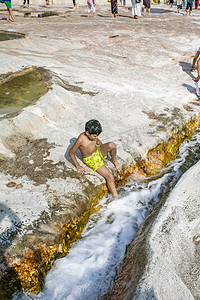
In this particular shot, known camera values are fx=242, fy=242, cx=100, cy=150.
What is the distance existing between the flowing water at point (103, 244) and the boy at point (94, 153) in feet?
1.26

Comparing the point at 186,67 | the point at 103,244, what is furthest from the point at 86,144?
the point at 186,67

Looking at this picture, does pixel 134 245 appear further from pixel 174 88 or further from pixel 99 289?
pixel 174 88

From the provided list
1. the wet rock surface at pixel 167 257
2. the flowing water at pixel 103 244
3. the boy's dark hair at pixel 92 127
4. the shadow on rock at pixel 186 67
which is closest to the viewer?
the wet rock surface at pixel 167 257

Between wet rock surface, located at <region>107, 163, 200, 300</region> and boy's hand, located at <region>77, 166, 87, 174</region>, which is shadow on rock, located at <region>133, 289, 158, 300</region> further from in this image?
boy's hand, located at <region>77, 166, 87, 174</region>

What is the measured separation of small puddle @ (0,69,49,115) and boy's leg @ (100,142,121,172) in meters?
2.17

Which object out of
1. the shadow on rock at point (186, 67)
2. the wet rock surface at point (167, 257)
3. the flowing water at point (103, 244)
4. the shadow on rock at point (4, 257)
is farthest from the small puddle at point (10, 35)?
the wet rock surface at point (167, 257)

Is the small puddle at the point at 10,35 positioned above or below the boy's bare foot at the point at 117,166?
above

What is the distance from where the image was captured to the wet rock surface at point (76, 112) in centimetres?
330

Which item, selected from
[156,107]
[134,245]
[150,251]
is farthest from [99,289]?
[156,107]

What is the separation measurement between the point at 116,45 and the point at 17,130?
728cm

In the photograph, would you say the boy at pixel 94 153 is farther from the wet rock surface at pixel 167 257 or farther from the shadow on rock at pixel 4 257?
the shadow on rock at pixel 4 257

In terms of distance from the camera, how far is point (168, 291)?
2.29 meters

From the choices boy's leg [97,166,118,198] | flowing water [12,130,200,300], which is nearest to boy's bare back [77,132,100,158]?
boy's leg [97,166,118,198]

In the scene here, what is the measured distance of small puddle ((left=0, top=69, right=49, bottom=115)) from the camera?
532cm
